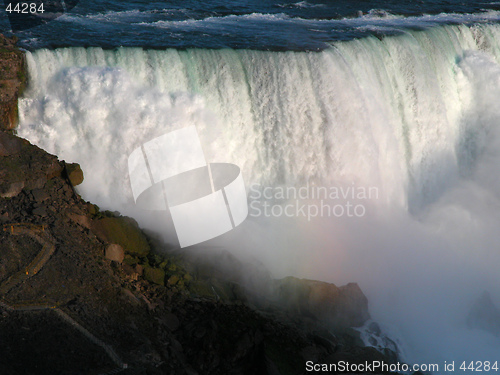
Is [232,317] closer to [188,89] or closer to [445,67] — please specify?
[188,89]

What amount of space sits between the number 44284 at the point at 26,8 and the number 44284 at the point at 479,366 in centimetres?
1963

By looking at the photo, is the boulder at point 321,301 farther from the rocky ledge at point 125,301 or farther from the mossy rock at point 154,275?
the mossy rock at point 154,275

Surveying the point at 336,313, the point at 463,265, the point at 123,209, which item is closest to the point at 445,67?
the point at 463,265

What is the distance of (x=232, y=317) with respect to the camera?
12.9 m

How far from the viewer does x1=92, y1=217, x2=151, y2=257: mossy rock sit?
1389cm

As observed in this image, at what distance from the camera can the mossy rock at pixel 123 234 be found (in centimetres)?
1389

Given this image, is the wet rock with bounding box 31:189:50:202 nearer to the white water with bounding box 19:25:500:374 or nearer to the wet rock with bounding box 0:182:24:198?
the wet rock with bounding box 0:182:24:198

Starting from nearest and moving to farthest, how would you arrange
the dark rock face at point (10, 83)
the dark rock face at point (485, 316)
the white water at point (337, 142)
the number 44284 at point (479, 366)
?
the number 44284 at point (479, 366), the dark rock face at point (10, 83), the dark rock face at point (485, 316), the white water at point (337, 142)

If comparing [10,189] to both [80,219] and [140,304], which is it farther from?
[140,304]

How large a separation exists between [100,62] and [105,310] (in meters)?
8.20

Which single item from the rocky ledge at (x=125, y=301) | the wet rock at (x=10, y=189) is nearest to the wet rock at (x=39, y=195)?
the rocky ledge at (x=125, y=301)

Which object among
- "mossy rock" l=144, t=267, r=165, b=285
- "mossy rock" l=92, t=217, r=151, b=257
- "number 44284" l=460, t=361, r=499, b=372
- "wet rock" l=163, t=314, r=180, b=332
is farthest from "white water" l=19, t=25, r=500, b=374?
"wet rock" l=163, t=314, r=180, b=332

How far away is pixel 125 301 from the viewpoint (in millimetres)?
12172

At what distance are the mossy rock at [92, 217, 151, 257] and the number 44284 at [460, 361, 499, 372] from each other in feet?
28.3
